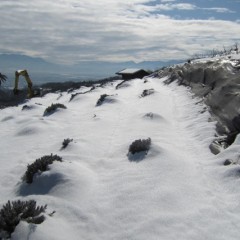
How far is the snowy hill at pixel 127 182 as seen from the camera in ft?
21.0

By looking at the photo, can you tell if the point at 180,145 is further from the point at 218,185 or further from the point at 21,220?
the point at 21,220

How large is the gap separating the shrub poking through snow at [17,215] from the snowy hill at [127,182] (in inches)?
5.3

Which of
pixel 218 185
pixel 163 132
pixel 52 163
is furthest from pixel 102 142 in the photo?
pixel 218 185

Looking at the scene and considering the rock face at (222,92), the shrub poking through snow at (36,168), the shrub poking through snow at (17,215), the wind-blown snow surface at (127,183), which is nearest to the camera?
the shrub poking through snow at (17,215)

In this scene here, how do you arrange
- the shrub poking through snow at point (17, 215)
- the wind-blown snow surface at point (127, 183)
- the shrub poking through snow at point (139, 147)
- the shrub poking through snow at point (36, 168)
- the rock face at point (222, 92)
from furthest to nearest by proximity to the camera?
the rock face at point (222, 92) → the shrub poking through snow at point (139, 147) → the shrub poking through snow at point (36, 168) → the wind-blown snow surface at point (127, 183) → the shrub poking through snow at point (17, 215)

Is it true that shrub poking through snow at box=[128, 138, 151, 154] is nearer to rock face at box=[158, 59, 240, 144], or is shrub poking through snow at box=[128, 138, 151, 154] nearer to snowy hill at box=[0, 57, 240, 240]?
snowy hill at box=[0, 57, 240, 240]

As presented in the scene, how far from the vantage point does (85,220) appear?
269 inches

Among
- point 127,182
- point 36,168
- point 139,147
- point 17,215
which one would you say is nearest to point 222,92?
point 139,147

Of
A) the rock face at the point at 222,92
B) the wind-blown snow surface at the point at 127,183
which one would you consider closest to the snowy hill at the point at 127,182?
the wind-blown snow surface at the point at 127,183

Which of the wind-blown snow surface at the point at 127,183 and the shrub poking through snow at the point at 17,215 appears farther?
the wind-blown snow surface at the point at 127,183

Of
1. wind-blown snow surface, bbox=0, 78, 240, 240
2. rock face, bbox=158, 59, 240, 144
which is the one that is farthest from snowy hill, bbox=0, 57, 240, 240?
rock face, bbox=158, 59, 240, 144

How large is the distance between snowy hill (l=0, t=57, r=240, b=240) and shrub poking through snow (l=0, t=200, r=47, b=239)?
13cm

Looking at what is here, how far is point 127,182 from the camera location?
8562 mm

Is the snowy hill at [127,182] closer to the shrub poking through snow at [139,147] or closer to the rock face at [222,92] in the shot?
the shrub poking through snow at [139,147]
